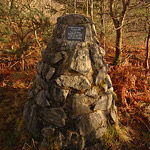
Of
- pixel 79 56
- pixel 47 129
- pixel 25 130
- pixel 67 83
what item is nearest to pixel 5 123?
pixel 25 130

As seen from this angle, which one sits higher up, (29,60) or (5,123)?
(29,60)

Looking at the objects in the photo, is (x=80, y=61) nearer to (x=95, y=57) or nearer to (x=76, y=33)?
(x=95, y=57)

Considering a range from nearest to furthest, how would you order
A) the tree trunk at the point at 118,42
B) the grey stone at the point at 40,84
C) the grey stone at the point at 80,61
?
the grey stone at the point at 80,61
the grey stone at the point at 40,84
the tree trunk at the point at 118,42

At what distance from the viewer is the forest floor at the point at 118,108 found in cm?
288

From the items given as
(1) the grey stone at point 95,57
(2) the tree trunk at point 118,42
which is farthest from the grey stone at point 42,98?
(2) the tree trunk at point 118,42

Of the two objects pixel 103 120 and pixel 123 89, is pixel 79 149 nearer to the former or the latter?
pixel 103 120

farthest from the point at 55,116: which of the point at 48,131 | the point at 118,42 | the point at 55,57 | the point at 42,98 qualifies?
the point at 118,42

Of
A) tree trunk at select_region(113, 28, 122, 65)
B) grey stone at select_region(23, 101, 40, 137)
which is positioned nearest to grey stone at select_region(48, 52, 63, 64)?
grey stone at select_region(23, 101, 40, 137)

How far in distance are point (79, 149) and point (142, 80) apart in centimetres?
372

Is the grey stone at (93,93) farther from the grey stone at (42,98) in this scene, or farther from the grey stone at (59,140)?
the grey stone at (59,140)

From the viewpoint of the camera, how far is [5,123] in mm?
3445

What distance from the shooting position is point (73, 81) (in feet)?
8.11

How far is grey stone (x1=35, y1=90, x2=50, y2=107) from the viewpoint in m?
2.64

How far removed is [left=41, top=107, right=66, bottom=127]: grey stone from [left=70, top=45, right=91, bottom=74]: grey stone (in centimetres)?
94
